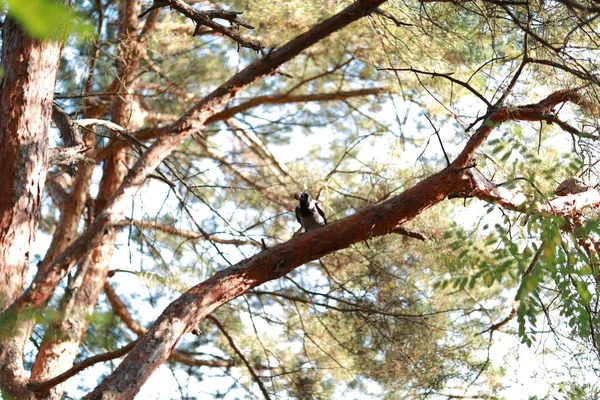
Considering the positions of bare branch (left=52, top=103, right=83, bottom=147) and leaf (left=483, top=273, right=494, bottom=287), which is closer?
leaf (left=483, top=273, right=494, bottom=287)

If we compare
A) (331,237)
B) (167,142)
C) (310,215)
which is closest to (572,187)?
(331,237)

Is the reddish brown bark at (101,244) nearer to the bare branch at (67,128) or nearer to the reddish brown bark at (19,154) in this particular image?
the bare branch at (67,128)

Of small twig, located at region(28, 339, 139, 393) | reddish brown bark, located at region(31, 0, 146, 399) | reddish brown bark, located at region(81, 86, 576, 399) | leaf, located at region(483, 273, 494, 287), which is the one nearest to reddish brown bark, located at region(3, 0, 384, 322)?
small twig, located at region(28, 339, 139, 393)

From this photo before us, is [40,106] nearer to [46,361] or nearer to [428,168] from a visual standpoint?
[46,361]

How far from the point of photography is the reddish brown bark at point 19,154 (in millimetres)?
3234

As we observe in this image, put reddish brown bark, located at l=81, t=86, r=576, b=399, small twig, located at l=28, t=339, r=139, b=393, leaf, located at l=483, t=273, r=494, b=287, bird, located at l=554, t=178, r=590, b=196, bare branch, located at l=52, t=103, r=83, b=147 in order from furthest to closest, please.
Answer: bare branch, located at l=52, t=103, r=83, b=147, bird, located at l=554, t=178, r=590, b=196, small twig, located at l=28, t=339, r=139, b=393, reddish brown bark, located at l=81, t=86, r=576, b=399, leaf, located at l=483, t=273, r=494, b=287

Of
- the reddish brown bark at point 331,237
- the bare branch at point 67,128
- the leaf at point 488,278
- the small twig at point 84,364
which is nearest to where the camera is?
the leaf at point 488,278

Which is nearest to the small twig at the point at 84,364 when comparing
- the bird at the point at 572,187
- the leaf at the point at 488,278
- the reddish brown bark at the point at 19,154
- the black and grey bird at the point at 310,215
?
the reddish brown bark at the point at 19,154

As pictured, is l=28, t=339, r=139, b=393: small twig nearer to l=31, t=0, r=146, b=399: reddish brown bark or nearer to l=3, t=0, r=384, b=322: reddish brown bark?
l=3, t=0, r=384, b=322: reddish brown bark

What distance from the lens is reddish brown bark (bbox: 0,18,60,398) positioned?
323 cm

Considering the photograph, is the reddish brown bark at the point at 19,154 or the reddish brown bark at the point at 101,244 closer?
the reddish brown bark at the point at 19,154

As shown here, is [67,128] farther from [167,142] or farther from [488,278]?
[488,278]

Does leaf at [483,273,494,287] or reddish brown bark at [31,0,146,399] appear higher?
reddish brown bark at [31,0,146,399]

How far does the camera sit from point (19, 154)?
10.9 feet
